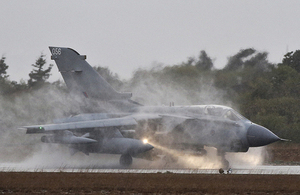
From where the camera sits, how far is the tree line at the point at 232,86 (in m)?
30.4

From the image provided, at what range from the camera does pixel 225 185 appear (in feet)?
Answer: 42.0

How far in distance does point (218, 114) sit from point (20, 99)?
18.1 m

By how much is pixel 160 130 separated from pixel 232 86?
16.8 metres

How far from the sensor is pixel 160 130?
20.6 meters

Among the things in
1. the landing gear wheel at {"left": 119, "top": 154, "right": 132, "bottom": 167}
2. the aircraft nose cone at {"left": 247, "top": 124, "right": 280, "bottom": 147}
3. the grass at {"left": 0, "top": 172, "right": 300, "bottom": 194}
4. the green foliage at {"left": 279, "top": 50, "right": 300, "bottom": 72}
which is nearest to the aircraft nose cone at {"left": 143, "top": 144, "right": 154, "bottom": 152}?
the landing gear wheel at {"left": 119, "top": 154, "right": 132, "bottom": 167}

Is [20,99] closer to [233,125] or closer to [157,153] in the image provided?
[157,153]

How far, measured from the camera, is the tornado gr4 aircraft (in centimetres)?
1941

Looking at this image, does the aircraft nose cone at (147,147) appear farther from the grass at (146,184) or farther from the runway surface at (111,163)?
the grass at (146,184)

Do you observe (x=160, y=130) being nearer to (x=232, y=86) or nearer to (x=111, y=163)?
(x=111, y=163)

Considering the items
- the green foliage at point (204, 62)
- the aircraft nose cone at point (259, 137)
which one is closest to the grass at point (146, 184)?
the aircraft nose cone at point (259, 137)

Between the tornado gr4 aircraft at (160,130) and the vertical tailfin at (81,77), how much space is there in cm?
81

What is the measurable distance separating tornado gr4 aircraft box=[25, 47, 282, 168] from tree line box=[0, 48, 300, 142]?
745 cm

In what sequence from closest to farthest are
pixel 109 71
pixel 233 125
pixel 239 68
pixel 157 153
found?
pixel 233 125, pixel 157 153, pixel 109 71, pixel 239 68

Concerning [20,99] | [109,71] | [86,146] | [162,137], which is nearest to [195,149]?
[162,137]
